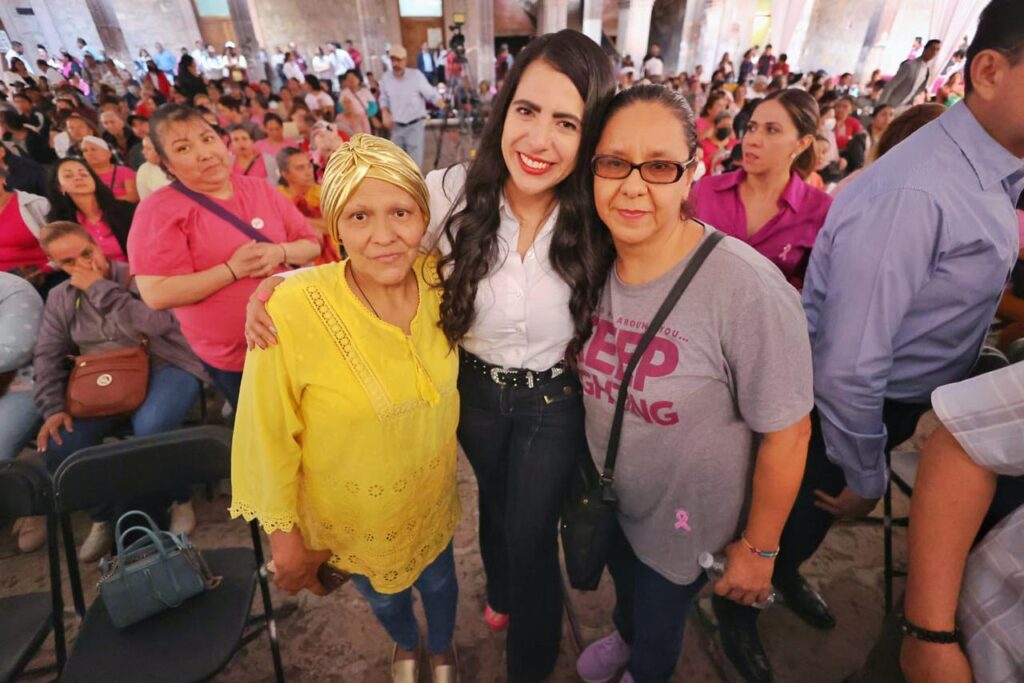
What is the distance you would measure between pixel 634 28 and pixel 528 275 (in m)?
20.4

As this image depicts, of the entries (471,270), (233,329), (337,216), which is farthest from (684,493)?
(233,329)

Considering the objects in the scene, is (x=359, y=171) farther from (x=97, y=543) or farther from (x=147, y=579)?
(x=97, y=543)

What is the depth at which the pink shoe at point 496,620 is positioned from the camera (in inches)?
92.7

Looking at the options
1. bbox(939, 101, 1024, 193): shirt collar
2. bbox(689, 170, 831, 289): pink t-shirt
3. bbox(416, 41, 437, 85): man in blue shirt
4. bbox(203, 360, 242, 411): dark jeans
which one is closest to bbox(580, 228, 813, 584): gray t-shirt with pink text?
bbox(939, 101, 1024, 193): shirt collar

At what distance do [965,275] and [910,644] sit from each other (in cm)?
105

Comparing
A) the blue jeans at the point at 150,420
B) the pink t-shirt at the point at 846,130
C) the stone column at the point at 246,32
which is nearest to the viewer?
the blue jeans at the point at 150,420

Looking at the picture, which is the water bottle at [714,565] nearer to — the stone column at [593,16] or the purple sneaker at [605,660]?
the purple sneaker at [605,660]

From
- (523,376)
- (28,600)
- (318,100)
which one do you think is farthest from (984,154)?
(318,100)

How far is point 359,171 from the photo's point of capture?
4.19 feet

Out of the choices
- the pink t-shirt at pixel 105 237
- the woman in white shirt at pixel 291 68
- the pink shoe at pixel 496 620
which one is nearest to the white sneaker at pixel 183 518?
the pink shoe at pixel 496 620

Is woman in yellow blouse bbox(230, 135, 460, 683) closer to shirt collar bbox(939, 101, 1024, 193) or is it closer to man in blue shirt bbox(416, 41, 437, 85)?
shirt collar bbox(939, 101, 1024, 193)

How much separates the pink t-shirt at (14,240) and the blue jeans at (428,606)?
12.4 ft

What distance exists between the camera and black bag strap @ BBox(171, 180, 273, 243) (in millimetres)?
2268

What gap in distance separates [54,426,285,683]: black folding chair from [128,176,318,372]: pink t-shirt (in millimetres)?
659
